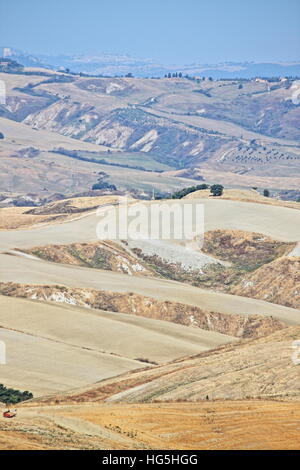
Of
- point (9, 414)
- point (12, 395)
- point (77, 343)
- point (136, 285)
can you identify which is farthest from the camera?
point (136, 285)

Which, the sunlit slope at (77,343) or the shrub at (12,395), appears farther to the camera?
the sunlit slope at (77,343)

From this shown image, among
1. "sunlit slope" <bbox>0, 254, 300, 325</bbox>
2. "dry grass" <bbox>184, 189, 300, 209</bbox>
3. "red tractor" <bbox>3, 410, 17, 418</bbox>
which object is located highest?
"red tractor" <bbox>3, 410, 17, 418</bbox>

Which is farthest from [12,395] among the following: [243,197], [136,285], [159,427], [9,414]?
[243,197]

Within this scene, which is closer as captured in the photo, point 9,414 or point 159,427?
point 159,427

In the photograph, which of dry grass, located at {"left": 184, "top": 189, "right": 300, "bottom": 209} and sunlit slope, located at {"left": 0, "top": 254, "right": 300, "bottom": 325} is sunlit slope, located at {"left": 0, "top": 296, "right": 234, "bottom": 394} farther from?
dry grass, located at {"left": 184, "top": 189, "right": 300, "bottom": 209}

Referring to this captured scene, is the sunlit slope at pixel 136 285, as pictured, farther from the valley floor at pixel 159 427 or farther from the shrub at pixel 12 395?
the valley floor at pixel 159 427

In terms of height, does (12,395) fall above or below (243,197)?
above

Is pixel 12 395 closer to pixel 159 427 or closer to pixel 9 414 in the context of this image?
pixel 9 414

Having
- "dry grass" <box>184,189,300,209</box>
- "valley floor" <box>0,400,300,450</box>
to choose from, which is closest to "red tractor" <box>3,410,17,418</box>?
"valley floor" <box>0,400,300,450</box>

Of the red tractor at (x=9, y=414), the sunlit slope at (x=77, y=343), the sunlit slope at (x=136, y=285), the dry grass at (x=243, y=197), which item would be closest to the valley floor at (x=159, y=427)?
the red tractor at (x=9, y=414)

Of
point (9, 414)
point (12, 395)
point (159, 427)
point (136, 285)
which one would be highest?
point (159, 427)
